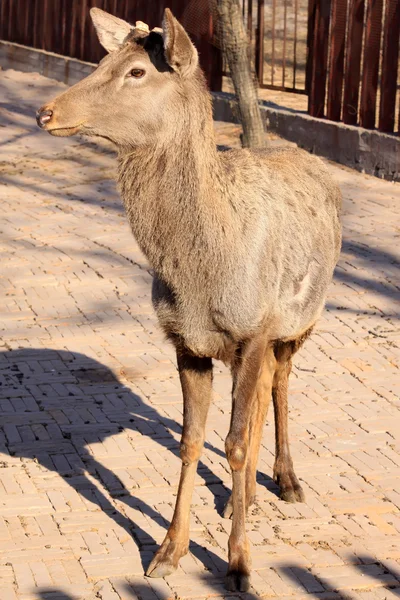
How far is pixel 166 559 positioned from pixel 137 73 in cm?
221

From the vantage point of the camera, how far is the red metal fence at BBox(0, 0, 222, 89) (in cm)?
1580

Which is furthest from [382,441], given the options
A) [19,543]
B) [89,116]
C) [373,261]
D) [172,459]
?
[373,261]

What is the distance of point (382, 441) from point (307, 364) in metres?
1.35

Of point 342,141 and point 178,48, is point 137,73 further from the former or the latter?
point 342,141

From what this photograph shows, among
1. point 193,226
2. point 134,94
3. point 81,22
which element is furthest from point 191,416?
point 81,22

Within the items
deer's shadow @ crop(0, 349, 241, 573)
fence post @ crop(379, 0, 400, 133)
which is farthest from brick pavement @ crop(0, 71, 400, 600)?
fence post @ crop(379, 0, 400, 133)

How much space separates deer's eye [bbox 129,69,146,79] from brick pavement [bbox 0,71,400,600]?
7.29 feet

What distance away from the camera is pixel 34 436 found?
266 inches

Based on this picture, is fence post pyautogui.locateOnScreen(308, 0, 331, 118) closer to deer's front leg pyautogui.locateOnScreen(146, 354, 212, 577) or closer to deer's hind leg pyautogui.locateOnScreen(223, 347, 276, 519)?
deer's hind leg pyautogui.locateOnScreen(223, 347, 276, 519)

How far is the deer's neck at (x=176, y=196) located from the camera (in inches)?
200

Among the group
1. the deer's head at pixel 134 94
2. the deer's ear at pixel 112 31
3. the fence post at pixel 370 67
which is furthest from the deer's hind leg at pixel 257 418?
the fence post at pixel 370 67

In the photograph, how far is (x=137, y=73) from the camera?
4.98m

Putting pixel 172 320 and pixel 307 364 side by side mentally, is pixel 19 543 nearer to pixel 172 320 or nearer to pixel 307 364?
pixel 172 320

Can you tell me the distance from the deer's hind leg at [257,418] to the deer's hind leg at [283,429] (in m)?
0.15
